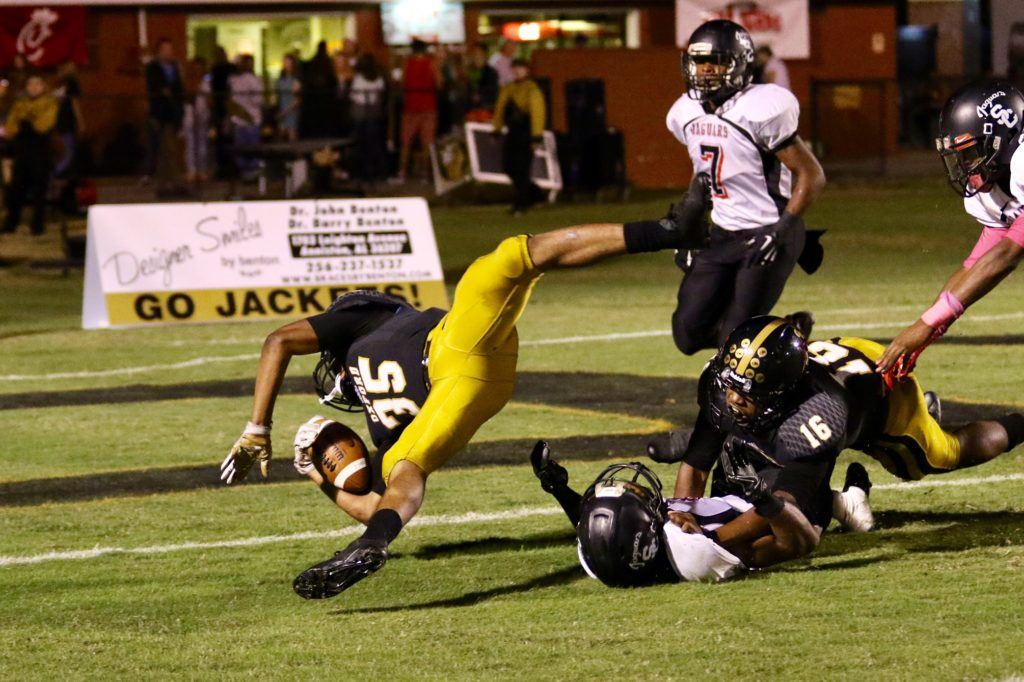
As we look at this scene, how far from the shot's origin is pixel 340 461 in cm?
687

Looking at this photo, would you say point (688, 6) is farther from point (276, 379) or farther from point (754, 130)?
point (276, 379)

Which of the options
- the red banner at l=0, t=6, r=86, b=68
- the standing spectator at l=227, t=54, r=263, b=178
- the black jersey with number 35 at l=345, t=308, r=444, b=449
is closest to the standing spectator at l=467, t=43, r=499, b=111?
the standing spectator at l=227, t=54, r=263, b=178

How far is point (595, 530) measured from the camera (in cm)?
629

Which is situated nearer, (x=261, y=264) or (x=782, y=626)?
(x=782, y=626)

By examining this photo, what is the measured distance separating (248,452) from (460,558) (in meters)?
0.91

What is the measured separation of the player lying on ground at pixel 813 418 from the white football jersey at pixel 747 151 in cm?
159

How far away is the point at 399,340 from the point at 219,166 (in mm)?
17286

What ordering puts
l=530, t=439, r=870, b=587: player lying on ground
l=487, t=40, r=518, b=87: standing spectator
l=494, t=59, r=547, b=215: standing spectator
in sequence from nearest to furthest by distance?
1. l=530, t=439, r=870, b=587: player lying on ground
2. l=494, t=59, r=547, b=215: standing spectator
3. l=487, t=40, r=518, b=87: standing spectator

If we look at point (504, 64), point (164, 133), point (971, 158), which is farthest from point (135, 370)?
point (504, 64)

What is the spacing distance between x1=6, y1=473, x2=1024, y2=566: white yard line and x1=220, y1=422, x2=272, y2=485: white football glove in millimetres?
637

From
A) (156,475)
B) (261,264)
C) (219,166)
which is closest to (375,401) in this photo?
(156,475)

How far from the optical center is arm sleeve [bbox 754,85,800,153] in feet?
27.6

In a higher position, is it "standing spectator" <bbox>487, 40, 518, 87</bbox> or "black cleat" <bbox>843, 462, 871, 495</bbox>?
"standing spectator" <bbox>487, 40, 518, 87</bbox>

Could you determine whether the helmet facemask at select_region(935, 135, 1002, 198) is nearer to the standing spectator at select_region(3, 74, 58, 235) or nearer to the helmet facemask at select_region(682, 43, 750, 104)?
the helmet facemask at select_region(682, 43, 750, 104)
